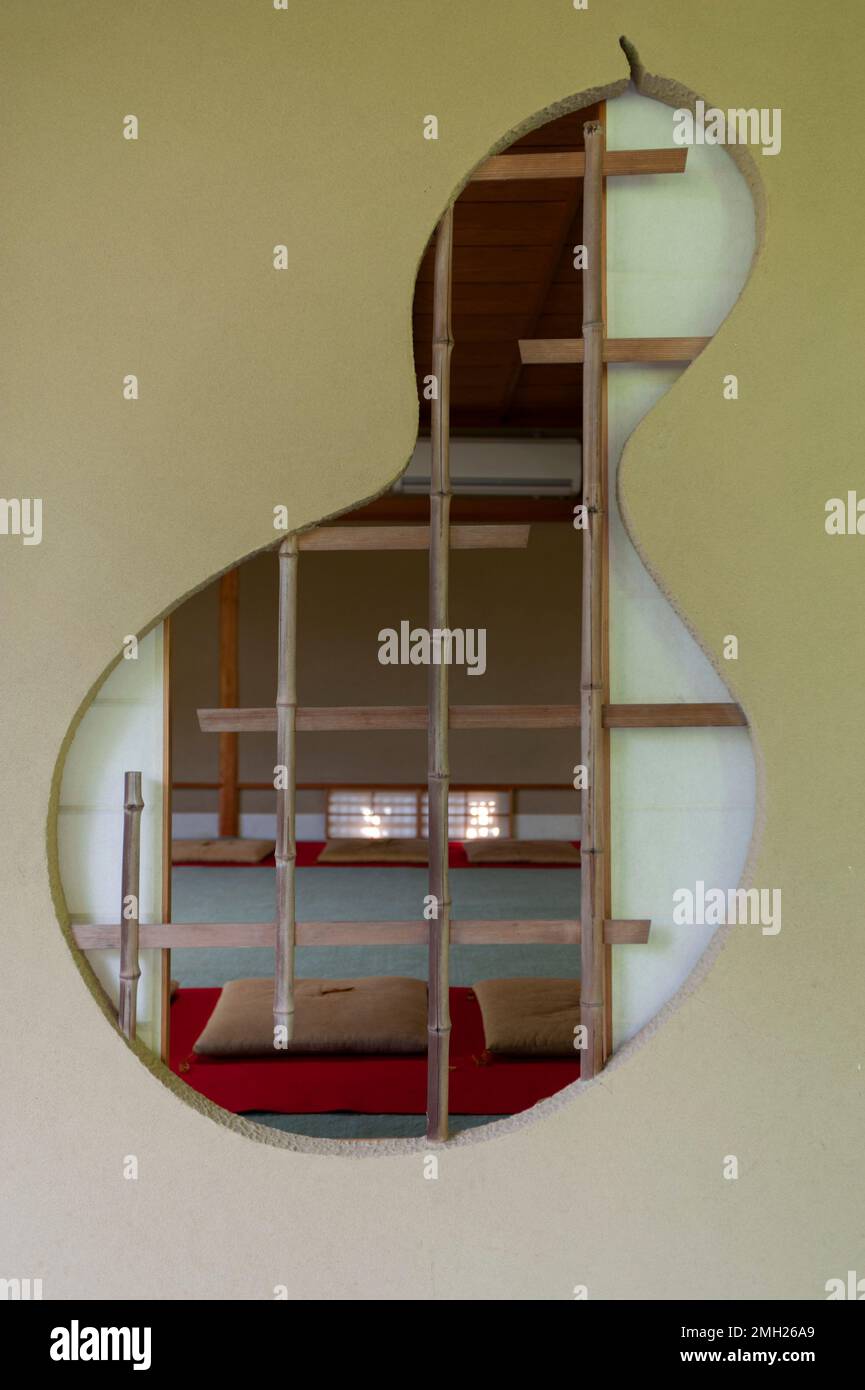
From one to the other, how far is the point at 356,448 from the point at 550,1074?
1943mm

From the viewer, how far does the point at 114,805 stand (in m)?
1.96

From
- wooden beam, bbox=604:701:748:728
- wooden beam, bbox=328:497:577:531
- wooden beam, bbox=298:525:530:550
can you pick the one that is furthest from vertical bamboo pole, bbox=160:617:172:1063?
wooden beam, bbox=328:497:577:531

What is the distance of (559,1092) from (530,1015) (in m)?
1.46

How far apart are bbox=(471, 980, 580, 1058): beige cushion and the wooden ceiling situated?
1.83 m

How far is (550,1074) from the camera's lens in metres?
3.05

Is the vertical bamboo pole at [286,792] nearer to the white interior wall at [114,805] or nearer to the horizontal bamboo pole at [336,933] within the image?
the horizontal bamboo pole at [336,933]

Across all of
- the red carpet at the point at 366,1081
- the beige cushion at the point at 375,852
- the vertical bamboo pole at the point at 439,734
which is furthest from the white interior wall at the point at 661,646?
the beige cushion at the point at 375,852

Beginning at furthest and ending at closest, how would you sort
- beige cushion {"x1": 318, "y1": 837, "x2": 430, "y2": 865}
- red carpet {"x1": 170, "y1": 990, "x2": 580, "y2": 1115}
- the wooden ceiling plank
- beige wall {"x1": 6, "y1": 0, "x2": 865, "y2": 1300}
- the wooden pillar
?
the wooden pillar, beige cushion {"x1": 318, "y1": 837, "x2": 430, "y2": 865}, the wooden ceiling plank, red carpet {"x1": 170, "y1": 990, "x2": 580, "y2": 1115}, beige wall {"x1": 6, "y1": 0, "x2": 865, "y2": 1300}

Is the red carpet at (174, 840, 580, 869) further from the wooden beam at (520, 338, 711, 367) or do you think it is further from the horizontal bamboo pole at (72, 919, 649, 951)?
the wooden beam at (520, 338, 711, 367)

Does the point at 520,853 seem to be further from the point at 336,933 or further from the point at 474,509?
the point at 336,933

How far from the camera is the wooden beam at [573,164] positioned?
1.90 metres

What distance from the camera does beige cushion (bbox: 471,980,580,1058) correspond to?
124 inches

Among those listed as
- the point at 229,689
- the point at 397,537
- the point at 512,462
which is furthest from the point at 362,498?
the point at 229,689

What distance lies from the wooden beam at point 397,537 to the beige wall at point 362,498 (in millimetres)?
60
